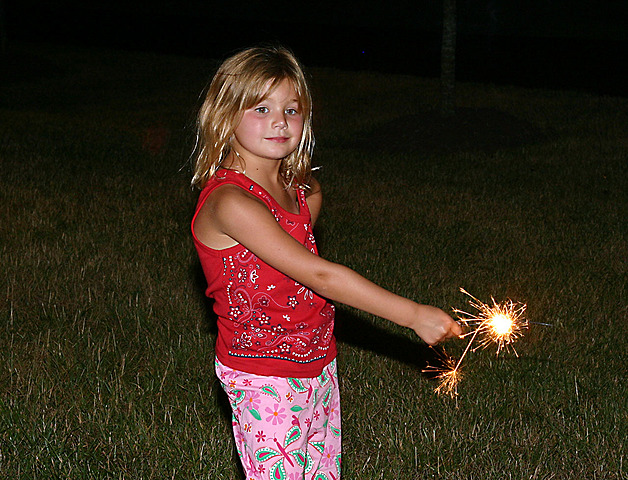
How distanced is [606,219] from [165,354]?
533cm

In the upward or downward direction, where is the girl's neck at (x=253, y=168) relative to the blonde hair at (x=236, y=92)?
downward

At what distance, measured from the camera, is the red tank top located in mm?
2607

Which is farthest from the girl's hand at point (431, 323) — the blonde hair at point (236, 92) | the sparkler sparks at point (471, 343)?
the sparkler sparks at point (471, 343)

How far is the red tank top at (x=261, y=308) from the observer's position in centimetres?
261

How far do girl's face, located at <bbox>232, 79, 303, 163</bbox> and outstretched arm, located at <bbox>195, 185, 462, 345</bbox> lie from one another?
212 millimetres

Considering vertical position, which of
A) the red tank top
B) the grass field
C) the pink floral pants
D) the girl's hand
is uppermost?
the girl's hand

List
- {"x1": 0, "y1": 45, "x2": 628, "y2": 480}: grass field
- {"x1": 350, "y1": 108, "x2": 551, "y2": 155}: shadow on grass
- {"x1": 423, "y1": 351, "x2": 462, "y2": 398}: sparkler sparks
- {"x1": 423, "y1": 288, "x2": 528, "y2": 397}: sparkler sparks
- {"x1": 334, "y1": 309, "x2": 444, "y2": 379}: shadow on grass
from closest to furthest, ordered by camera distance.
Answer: {"x1": 0, "y1": 45, "x2": 628, "y2": 480}: grass field → {"x1": 423, "y1": 288, "x2": 528, "y2": 397}: sparkler sparks → {"x1": 423, "y1": 351, "x2": 462, "y2": 398}: sparkler sparks → {"x1": 334, "y1": 309, "x2": 444, "y2": 379}: shadow on grass → {"x1": 350, "y1": 108, "x2": 551, "y2": 155}: shadow on grass

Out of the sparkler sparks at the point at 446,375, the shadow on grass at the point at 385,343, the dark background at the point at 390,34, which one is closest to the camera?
the sparkler sparks at the point at 446,375

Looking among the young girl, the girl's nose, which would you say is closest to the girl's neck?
the young girl

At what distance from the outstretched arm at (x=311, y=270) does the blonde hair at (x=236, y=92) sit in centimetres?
24

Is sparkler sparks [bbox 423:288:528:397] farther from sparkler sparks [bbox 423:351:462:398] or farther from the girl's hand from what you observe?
the girl's hand

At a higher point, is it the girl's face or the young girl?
the girl's face

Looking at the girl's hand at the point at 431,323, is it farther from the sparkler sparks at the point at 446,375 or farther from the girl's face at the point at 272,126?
the sparkler sparks at the point at 446,375

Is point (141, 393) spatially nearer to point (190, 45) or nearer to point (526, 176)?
point (526, 176)
